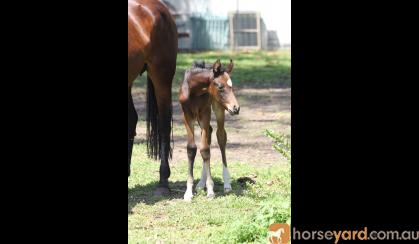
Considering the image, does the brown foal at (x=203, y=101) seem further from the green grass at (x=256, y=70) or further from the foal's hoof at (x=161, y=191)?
the green grass at (x=256, y=70)

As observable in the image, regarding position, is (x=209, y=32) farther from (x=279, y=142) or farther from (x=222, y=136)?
(x=279, y=142)

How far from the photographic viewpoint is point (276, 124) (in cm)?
1215

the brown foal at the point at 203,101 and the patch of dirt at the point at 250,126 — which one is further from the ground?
the brown foal at the point at 203,101

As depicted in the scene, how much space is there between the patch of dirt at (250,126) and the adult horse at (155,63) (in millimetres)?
1385

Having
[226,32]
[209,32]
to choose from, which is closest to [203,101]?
[209,32]

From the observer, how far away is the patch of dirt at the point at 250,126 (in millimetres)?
9617

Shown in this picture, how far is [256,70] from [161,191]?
13.8 m

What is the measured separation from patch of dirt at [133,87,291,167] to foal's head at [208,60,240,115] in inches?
84.7

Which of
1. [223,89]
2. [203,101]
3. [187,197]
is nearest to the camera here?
[223,89]

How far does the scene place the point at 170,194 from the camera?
24.7 ft

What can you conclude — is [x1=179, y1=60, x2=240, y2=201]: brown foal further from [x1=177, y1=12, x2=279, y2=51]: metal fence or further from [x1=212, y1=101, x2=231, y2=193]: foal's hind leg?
[x1=177, y1=12, x2=279, y2=51]: metal fence
